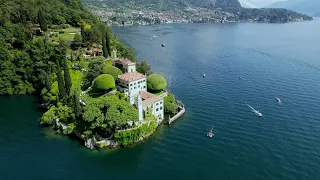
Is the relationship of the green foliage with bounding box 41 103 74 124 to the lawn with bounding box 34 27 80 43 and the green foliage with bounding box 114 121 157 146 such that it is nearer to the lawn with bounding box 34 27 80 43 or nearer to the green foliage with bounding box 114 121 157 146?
the green foliage with bounding box 114 121 157 146

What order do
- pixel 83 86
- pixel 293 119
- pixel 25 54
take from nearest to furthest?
1. pixel 293 119
2. pixel 83 86
3. pixel 25 54

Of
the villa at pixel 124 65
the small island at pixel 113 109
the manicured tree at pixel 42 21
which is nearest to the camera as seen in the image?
the small island at pixel 113 109

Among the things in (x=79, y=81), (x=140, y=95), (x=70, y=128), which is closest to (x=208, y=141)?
(x=140, y=95)

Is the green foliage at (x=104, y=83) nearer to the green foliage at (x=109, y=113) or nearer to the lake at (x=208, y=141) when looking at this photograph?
the green foliage at (x=109, y=113)

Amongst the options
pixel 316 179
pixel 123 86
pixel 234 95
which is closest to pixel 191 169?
pixel 316 179

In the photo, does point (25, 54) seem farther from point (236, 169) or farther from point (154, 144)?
point (236, 169)

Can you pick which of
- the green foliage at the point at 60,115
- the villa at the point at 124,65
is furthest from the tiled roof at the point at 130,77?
the green foliage at the point at 60,115
